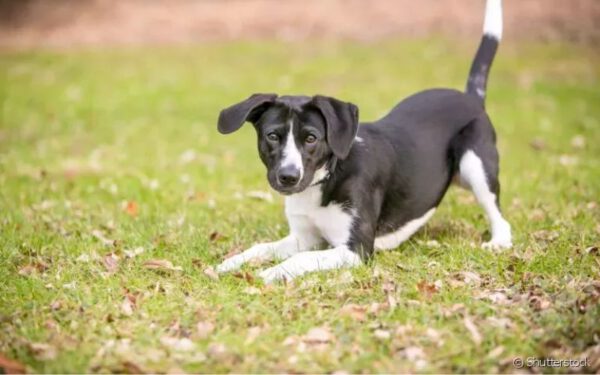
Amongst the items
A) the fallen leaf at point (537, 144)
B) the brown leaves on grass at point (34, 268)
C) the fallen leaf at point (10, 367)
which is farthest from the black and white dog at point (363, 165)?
the fallen leaf at point (537, 144)

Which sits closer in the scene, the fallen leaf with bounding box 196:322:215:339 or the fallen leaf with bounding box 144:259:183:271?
the fallen leaf with bounding box 196:322:215:339

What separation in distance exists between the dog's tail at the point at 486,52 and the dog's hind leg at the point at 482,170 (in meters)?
0.58

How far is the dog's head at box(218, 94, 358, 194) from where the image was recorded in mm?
5555

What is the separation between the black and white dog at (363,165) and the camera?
5609 millimetres

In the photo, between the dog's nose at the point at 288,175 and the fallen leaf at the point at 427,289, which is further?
the dog's nose at the point at 288,175

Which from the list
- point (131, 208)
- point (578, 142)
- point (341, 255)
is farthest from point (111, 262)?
point (578, 142)

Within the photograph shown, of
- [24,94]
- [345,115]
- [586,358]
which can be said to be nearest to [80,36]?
[24,94]

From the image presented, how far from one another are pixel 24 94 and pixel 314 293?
36.3 feet

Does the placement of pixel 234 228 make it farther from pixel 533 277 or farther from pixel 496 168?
pixel 533 277

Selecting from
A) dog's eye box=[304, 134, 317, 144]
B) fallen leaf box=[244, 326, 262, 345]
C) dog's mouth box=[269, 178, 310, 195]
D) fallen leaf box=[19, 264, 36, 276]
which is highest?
dog's eye box=[304, 134, 317, 144]

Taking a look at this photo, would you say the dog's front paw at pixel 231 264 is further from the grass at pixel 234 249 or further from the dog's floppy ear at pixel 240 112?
the dog's floppy ear at pixel 240 112

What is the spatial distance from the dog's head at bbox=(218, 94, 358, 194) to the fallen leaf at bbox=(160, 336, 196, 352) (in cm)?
141

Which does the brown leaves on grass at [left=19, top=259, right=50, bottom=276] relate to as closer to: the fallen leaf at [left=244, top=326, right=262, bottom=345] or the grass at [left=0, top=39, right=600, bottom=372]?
the grass at [left=0, top=39, right=600, bottom=372]

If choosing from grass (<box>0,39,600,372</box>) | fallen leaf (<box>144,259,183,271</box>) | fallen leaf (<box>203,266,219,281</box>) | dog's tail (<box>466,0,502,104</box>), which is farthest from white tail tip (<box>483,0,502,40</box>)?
fallen leaf (<box>144,259,183,271</box>)
